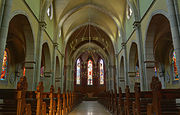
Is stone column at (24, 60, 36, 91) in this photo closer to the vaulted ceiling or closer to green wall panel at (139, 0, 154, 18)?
the vaulted ceiling

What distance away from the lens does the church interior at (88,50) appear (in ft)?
18.3

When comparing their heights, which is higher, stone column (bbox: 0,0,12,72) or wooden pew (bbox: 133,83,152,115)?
stone column (bbox: 0,0,12,72)

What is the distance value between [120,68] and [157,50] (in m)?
5.52

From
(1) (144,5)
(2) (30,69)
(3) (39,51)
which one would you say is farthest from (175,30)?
(2) (30,69)

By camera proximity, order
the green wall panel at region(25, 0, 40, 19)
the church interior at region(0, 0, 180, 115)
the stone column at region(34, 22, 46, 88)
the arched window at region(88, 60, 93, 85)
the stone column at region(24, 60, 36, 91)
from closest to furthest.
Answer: the church interior at region(0, 0, 180, 115) < the green wall panel at region(25, 0, 40, 19) < the stone column at region(24, 60, 36, 91) < the stone column at region(34, 22, 46, 88) < the arched window at region(88, 60, 93, 85)

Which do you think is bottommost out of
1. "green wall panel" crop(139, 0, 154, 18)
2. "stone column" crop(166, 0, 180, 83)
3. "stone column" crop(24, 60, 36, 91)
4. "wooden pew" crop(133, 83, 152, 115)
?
"wooden pew" crop(133, 83, 152, 115)

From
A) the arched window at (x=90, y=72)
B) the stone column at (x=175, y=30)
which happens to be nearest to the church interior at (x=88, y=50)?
the stone column at (x=175, y=30)

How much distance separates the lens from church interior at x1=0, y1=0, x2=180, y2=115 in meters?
5.58

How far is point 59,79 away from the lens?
2117cm

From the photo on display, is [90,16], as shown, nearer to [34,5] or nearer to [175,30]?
[34,5]

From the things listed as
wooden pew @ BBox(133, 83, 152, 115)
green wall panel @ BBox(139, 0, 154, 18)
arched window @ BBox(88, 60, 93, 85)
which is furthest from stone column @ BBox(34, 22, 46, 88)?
arched window @ BBox(88, 60, 93, 85)

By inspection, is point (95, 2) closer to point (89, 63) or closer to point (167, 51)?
point (167, 51)

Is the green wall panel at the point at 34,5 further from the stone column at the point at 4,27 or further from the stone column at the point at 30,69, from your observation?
the stone column at the point at 30,69

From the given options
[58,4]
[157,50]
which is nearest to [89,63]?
[157,50]
